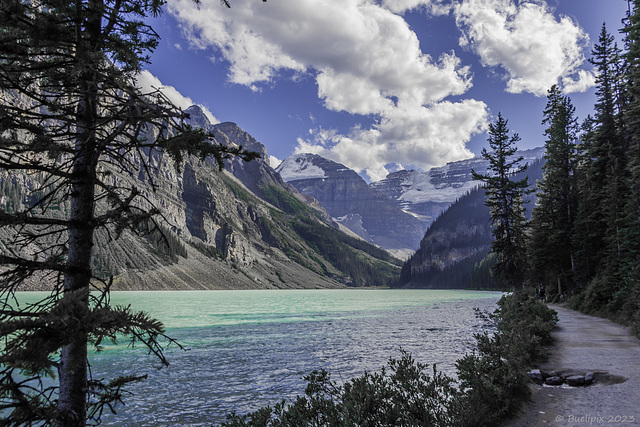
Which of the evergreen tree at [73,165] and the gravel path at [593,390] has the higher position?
the evergreen tree at [73,165]

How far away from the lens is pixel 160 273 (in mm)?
164500

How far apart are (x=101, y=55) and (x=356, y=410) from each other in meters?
8.00

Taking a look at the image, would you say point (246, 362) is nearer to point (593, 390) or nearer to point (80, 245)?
point (593, 390)

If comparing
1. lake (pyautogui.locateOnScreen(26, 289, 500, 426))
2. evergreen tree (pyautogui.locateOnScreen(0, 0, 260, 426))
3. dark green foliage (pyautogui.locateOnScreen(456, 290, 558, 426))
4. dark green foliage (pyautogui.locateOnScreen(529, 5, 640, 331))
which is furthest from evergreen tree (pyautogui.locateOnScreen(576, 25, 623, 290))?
evergreen tree (pyautogui.locateOnScreen(0, 0, 260, 426))

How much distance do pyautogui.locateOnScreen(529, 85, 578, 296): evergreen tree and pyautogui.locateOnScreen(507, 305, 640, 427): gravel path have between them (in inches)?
1210

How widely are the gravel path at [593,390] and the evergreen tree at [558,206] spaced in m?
30.7

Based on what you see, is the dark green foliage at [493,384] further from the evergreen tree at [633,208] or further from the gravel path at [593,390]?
the evergreen tree at [633,208]

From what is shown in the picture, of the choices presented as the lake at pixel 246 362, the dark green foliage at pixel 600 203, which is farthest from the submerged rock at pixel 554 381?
the dark green foliage at pixel 600 203

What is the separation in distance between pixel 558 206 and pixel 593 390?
42231 millimetres

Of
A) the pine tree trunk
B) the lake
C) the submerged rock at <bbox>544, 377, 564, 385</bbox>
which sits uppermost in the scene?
the pine tree trunk

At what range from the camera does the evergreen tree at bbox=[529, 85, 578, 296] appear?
44.5 m

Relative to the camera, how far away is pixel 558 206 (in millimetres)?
45938

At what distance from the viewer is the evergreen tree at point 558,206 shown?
44.5m

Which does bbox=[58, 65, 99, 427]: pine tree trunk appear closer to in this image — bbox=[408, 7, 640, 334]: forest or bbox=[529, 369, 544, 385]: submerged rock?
bbox=[529, 369, 544, 385]: submerged rock
